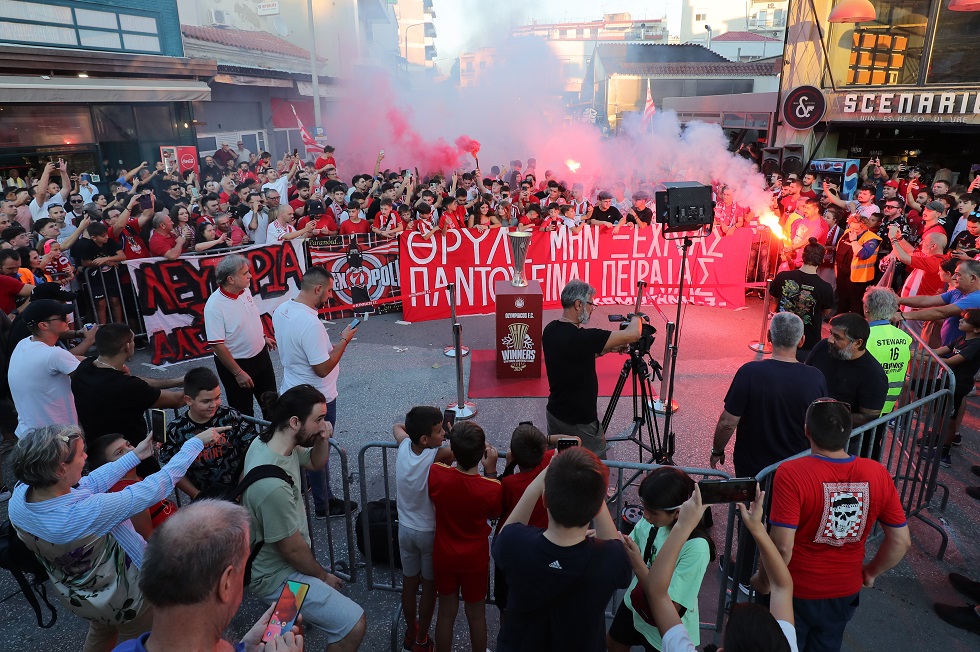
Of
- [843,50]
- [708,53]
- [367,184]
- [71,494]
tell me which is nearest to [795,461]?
[71,494]

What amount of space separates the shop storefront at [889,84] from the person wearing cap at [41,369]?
671 inches

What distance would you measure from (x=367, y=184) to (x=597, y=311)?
5980 millimetres

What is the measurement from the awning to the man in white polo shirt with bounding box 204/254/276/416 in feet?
40.3

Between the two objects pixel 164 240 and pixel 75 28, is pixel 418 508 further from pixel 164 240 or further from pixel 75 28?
pixel 75 28

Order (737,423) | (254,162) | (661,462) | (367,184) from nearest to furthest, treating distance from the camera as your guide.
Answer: (737,423)
(661,462)
(367,184)
(254,162)

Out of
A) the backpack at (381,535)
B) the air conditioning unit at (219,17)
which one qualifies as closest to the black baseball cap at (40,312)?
the backpack at (381,535)

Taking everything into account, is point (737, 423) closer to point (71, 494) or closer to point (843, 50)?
point (71, 494)

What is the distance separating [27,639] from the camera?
393 cm

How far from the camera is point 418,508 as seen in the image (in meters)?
3.53

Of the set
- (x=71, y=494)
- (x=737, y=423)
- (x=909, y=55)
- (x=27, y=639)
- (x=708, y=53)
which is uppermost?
(x=708, y=53)

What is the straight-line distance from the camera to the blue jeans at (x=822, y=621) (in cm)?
310

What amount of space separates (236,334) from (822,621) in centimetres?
458

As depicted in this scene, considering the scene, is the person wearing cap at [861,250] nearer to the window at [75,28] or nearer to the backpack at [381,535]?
the backpack at [381,535]

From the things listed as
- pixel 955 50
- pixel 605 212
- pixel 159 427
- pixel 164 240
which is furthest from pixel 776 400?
pixel 955 50
